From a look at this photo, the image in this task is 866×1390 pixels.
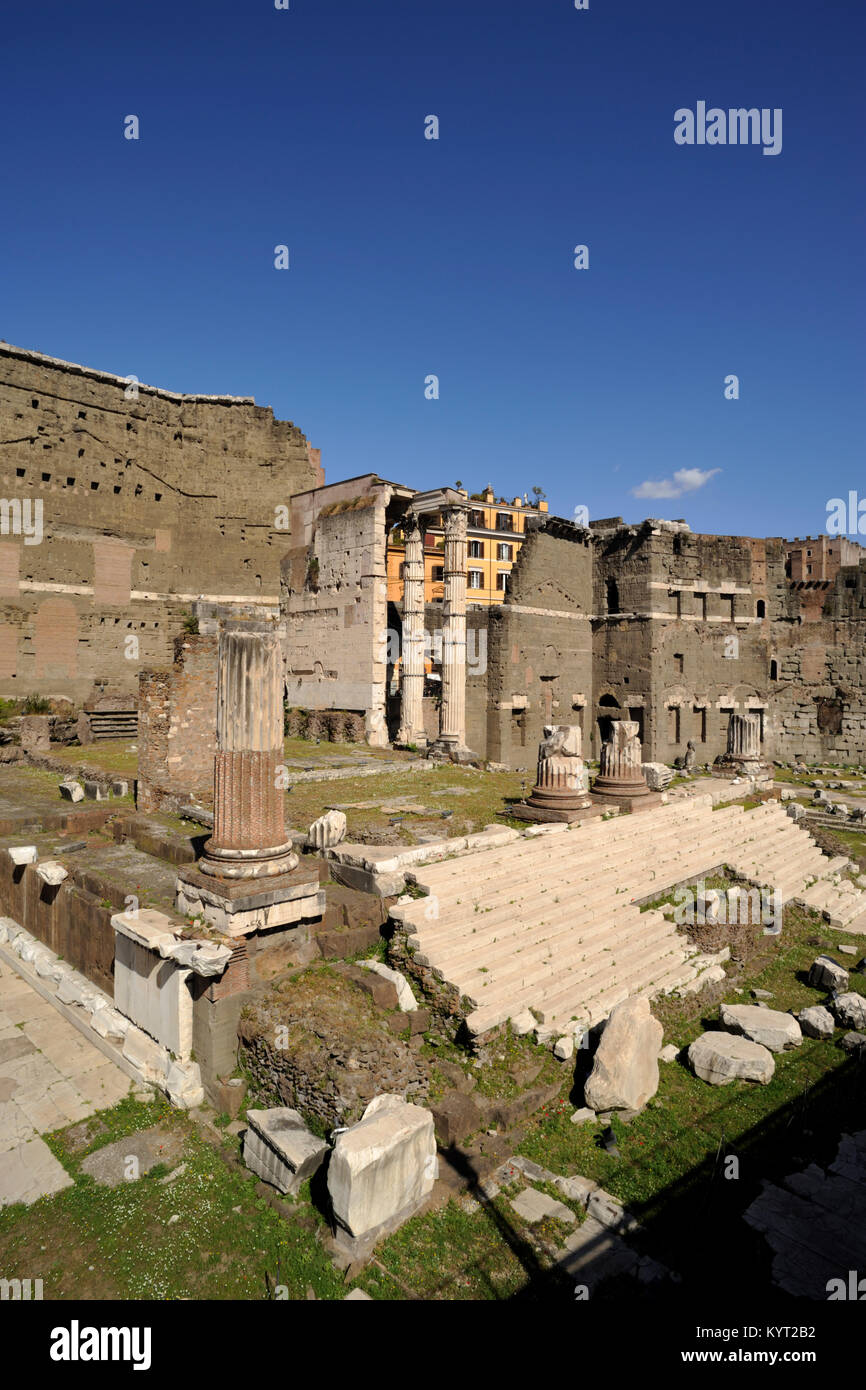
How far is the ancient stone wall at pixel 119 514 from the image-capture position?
82.2ft

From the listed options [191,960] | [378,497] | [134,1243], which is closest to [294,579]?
[378,497]

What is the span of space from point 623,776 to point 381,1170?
33.1ft

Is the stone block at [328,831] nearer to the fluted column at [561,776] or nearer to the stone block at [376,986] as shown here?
the stone block at [376,986]

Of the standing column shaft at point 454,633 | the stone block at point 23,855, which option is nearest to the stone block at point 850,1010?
the stone block at point 23,855

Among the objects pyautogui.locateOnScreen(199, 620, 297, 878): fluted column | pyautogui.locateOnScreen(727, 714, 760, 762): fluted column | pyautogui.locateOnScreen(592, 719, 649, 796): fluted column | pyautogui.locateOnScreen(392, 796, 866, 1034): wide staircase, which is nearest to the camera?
pyautogui.locateOnScreen(199, 620, 297, 878): fluted column

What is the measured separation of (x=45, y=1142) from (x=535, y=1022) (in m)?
4.43

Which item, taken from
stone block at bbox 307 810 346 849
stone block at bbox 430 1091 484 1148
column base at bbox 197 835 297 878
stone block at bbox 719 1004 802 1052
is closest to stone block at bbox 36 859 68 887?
column base at bbox 197 835 297 878

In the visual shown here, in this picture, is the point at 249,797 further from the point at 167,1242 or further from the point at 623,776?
the point at 623,776

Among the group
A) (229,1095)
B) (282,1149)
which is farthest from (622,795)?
(282,1149)

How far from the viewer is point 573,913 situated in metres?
9.45

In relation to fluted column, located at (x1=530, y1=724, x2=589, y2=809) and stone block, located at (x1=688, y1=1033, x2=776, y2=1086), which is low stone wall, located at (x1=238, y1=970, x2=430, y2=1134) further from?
fluted column, located at (x1=530, y1=724, x2=589, y2=809)

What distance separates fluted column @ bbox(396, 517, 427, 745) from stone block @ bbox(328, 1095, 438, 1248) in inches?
666

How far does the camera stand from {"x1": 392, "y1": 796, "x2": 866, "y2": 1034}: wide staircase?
766cm

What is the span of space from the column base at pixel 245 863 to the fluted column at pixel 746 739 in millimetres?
15475
